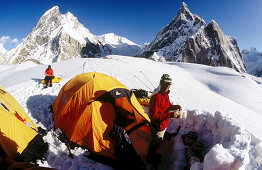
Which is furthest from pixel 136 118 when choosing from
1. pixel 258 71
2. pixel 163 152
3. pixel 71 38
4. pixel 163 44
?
pixel 258 71

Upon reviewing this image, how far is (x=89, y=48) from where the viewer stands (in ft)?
639

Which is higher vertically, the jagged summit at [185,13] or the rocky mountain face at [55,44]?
the jagged summit at [185,13]

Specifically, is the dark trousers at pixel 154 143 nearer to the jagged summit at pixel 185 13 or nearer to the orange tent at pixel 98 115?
the orange tent at pixel 98 115

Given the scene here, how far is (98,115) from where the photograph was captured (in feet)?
12.9

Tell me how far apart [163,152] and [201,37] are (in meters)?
114

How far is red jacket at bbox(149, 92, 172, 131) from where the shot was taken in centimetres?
303

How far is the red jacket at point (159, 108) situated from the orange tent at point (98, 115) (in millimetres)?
896

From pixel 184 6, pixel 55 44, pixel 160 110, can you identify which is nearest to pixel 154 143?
pixel 160 110

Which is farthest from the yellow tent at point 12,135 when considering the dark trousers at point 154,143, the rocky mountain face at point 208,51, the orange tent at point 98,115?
the rocky mountain face at point 208,51

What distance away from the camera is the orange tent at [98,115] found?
380 cm

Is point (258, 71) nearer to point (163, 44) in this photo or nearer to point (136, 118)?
point (163, 44)

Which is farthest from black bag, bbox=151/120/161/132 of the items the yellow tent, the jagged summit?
the jagged summit

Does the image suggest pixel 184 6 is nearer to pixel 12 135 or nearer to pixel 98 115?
pixel 98 115

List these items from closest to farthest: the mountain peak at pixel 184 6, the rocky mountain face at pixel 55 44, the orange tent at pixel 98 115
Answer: the orange tent at pixel 98 115 → the mountain peak at pixel 184 6 → the rocky mountain face at pixel 55 44
